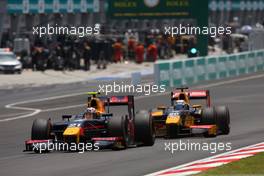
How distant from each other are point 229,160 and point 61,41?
41836 millimetres

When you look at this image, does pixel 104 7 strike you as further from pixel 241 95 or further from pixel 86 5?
pixel 241 95

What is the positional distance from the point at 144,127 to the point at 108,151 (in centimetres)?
99

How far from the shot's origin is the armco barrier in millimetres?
47250

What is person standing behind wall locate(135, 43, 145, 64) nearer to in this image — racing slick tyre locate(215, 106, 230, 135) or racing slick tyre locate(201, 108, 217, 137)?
racing slick tyre locate(215, 106, 230, 135)

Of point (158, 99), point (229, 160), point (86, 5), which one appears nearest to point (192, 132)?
point (229, 160)

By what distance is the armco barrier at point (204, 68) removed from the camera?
47.2 m

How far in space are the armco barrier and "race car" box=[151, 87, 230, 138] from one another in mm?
21037

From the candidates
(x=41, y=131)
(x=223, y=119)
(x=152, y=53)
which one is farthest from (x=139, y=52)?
(x=41, y=131)

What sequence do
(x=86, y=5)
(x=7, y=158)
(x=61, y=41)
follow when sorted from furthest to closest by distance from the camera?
(x=86, y=5), (x=61, y=41), (x=7, y=158)

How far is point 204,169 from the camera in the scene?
60.2 feet

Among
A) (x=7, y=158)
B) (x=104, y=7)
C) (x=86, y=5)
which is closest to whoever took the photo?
(x=7, y=158)

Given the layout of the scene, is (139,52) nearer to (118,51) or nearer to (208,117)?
(118,51)

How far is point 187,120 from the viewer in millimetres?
24703

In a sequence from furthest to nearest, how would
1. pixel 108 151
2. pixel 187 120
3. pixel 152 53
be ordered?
1. pixel 152 53
2. pixel 187 120
3. pixel 108 151
